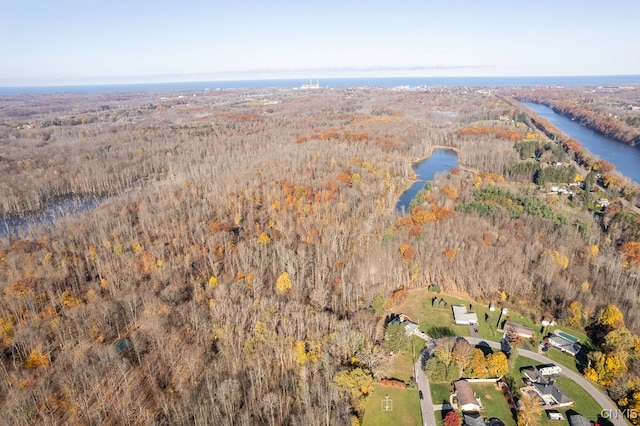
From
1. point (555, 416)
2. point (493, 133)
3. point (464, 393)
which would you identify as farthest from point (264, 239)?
point (493, 133)

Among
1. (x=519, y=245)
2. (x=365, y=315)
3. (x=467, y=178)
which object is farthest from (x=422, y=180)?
(x=365, y=315)

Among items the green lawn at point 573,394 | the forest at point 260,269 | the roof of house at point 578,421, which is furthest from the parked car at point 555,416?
the forest at point 260,269

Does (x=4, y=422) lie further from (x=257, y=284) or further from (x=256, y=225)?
(x=256, y=225)

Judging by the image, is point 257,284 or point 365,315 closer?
point 365,315

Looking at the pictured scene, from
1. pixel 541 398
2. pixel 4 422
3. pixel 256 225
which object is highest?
pixel 256 225

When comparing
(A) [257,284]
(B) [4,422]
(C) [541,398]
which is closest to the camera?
(B) [4,422]

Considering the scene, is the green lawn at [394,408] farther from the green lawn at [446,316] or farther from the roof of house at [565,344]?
the roof of house at [565,344]
